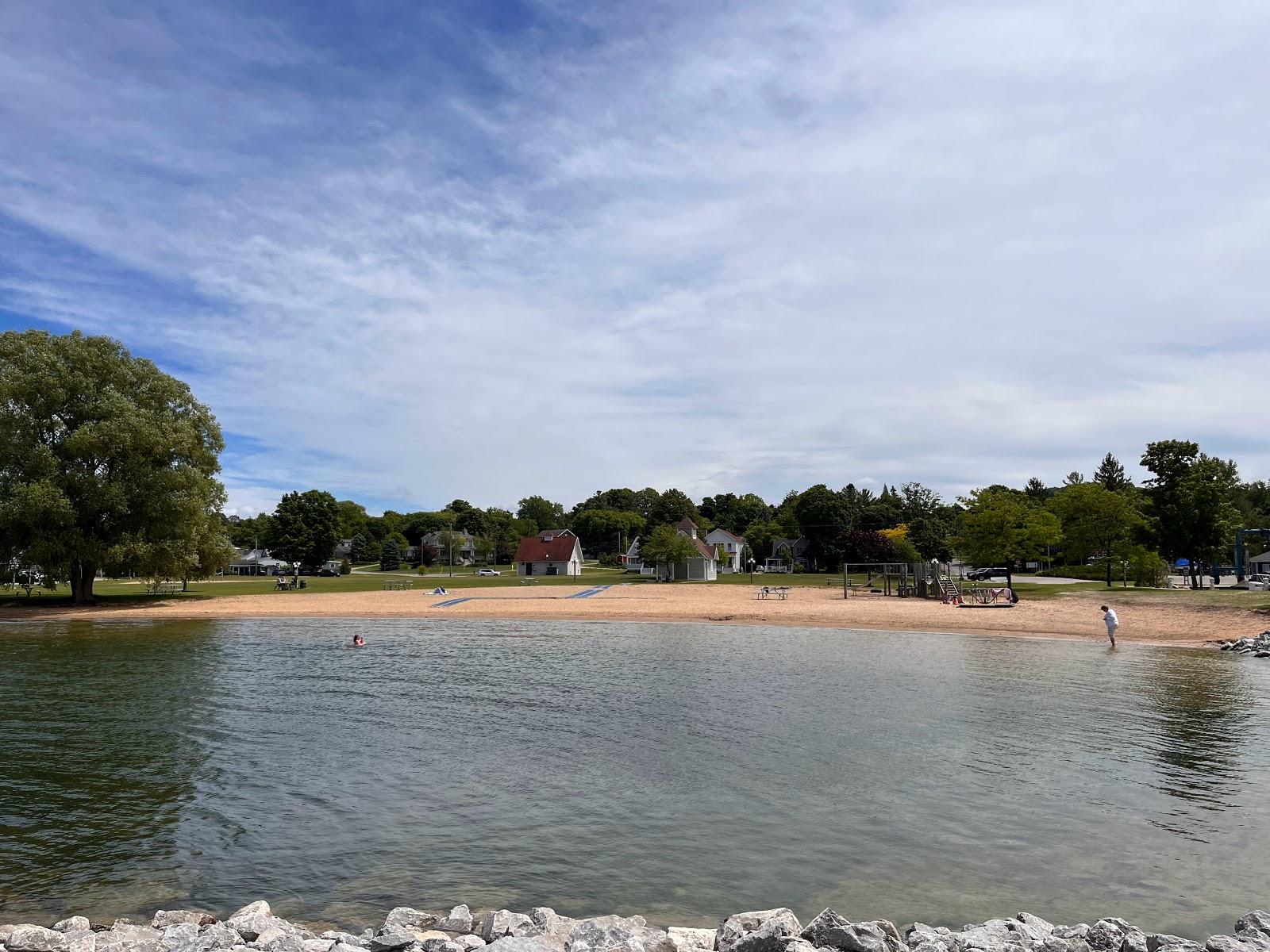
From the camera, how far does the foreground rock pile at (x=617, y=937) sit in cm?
726

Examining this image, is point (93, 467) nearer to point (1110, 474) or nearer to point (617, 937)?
point (617, 937)

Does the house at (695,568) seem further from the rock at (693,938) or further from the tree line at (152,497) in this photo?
the rock at (693,938)

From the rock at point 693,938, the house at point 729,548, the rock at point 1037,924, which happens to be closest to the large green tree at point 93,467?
the rock at point 693,938

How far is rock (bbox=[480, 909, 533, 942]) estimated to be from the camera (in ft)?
25.9

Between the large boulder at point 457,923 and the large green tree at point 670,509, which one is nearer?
the large boulder at point 457,923

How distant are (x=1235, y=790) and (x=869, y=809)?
255 inches

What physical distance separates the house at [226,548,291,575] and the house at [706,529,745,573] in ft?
220

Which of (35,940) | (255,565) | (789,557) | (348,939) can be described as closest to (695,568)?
(789,557)

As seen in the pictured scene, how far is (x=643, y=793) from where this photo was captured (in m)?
13.2

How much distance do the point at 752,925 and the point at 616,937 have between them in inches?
55.1

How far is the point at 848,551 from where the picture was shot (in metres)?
104

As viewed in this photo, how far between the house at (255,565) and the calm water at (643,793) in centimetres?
10964

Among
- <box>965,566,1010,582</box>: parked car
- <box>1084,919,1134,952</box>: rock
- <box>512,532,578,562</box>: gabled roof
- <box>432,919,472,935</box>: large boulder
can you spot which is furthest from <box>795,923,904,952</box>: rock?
<box>512,532,578,562</box>: gabled roof

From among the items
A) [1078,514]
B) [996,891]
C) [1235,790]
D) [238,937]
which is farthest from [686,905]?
[1078,514]
